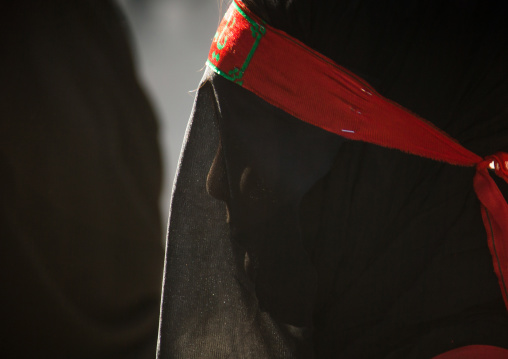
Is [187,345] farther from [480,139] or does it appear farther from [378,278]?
[480,139]

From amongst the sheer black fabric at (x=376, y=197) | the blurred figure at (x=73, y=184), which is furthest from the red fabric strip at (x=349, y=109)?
the blurred figure at (x=73, y=184)

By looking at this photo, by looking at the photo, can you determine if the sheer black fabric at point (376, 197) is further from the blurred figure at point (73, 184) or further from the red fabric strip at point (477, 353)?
the blurred figure at point (73, 184)

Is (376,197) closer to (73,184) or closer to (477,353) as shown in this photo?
(477,353)

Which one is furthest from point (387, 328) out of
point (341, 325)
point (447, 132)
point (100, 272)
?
point (100, 272)

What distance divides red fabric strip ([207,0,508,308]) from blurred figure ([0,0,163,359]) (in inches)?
41.9

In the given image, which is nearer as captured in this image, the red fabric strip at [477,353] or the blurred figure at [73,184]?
the red fabric strip at [477,353]

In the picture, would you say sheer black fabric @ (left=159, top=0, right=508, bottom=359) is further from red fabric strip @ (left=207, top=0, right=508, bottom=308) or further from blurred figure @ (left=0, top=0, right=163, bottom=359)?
blurred figure @ (left=0, top=0, right=163, bottom=359)

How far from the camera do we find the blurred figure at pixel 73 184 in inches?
53.9

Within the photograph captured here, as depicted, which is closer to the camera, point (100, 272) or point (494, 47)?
point (494, 47)

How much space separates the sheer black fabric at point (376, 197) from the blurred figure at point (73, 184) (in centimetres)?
101

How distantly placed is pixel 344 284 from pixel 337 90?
0.31 meters

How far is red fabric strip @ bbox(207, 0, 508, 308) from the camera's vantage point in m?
0.60

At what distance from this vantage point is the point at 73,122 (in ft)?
4.76

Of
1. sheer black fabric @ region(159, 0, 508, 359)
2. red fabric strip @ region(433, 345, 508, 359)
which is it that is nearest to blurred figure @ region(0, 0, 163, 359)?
sheer black fabric @ region(159, 0, 508, 359)
